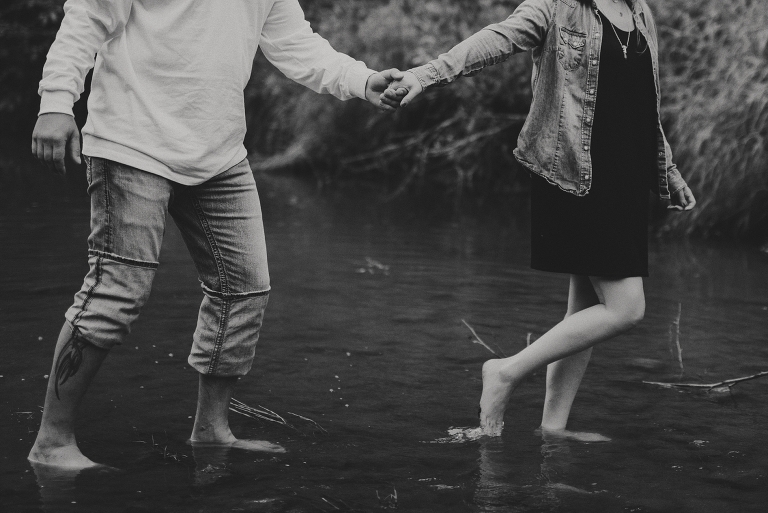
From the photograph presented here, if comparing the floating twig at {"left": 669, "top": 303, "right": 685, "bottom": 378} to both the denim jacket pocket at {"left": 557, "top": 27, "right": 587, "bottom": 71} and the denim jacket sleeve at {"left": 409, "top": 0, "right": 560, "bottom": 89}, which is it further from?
the denim jacket sleeve at {"left": 409, "top": 0, "right": 560, "bottom": 89}

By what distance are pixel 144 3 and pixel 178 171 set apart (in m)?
0.48

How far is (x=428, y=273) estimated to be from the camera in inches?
279

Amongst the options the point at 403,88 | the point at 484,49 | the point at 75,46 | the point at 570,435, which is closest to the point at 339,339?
the point at 570,435

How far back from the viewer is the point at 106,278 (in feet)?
9.97

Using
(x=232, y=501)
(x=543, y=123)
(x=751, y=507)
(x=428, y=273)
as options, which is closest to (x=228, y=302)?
(x=232, y=501)

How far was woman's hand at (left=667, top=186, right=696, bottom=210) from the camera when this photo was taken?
376 centimetres

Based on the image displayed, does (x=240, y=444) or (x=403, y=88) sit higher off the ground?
(x=403, y=88)

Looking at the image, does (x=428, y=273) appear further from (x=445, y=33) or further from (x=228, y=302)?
(x=445, y=33)

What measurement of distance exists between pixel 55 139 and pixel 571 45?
162 centimetres

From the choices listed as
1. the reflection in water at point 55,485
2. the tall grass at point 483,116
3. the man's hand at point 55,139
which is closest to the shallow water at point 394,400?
the reflection in water at point 55,485

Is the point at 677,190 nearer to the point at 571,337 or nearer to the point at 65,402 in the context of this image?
the point at 571,337

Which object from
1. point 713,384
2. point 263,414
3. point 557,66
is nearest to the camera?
point 557,66

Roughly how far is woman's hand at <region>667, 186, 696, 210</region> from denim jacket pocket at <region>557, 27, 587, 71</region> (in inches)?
26.3

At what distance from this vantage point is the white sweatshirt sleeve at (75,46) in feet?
9.48
